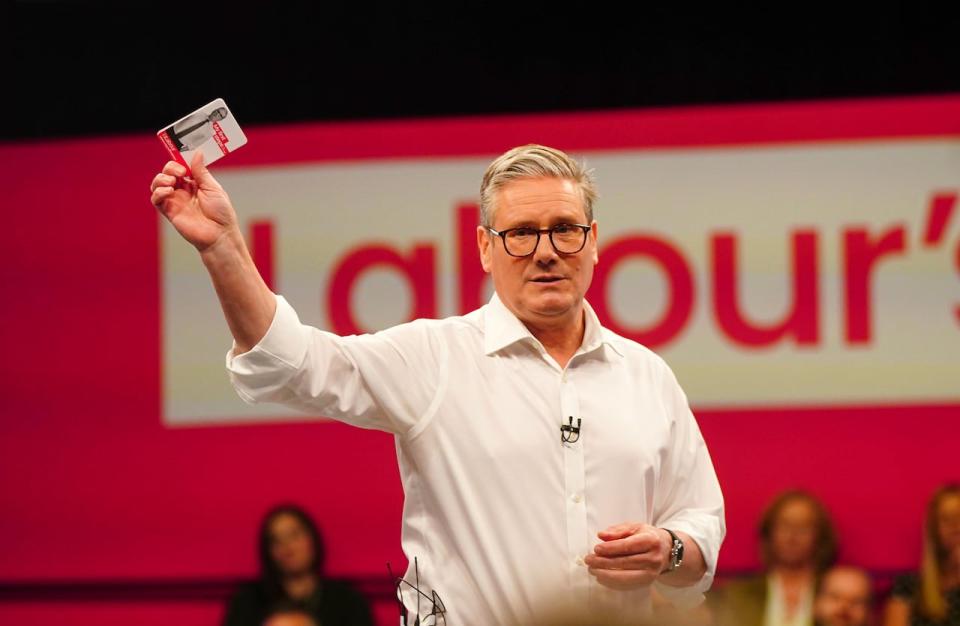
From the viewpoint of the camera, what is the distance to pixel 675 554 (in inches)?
84.8

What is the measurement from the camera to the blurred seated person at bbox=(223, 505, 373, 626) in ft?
15.8

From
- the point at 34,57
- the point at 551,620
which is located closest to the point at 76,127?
the point at 34,57

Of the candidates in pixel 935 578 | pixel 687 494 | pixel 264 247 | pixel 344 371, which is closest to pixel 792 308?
pixel 935 578

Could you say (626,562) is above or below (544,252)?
below

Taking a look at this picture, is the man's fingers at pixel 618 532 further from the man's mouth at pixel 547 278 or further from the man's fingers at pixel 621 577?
the man's mouth at pixel 547 278

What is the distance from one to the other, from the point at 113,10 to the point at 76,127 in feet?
1.68

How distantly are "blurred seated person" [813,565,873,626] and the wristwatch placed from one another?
2518mm

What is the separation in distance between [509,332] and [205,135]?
2.10ft

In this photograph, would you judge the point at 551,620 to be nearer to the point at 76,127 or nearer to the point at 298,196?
the point at 298,196

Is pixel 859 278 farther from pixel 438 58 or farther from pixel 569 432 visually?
pixel 569 432

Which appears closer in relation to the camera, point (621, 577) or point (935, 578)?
point (621, 577)

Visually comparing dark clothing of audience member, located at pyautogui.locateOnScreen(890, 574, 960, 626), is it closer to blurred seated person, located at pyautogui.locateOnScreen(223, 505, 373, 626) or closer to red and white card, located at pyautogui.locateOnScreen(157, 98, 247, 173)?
blurred seated person, located at pyautogui.locateOnScreen(223, 505, 373, 626)

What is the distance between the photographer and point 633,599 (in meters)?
2.20

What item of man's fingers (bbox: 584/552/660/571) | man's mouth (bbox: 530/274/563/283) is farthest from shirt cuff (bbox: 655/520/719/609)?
man's mouth (bbox: 530/274/563/283)
